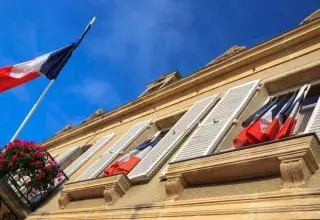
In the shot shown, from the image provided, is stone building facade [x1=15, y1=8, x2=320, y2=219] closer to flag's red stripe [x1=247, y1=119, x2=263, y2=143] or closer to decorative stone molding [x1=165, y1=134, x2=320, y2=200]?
decorative stone molding [x1=165, y1=134, x2=320, y2=200]

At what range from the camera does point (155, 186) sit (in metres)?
5.57

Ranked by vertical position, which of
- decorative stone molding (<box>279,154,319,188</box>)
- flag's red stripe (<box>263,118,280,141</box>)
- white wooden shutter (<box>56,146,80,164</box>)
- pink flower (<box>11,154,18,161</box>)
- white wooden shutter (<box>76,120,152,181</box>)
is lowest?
decorative stone molding (<box>279,154,319,188</box>)

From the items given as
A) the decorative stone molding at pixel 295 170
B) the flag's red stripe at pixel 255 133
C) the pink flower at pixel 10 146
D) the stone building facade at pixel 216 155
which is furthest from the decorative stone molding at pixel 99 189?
the decorative stone molding at pixel 295 170

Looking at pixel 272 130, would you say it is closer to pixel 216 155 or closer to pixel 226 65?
pixel 216 155

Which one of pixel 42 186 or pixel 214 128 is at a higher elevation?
pixel 42 186

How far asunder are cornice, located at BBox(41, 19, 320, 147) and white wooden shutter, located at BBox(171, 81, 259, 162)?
3.39ft

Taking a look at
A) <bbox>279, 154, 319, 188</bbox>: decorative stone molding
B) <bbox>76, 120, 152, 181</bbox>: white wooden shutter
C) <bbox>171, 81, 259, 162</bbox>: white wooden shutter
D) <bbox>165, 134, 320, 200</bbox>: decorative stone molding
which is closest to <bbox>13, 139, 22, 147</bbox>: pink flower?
<bbox>76, 120, 152, 181</bbox>: white wooden shutter

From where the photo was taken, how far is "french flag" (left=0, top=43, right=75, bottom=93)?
948 centimetres

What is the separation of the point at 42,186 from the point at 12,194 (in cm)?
77

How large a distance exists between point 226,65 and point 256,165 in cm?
410

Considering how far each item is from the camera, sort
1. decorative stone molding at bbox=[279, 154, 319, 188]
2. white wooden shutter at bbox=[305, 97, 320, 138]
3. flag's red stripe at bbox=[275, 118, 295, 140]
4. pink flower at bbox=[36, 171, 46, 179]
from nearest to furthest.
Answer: decorative stone molding at bbox=[279, 154, 319, 188] < white wooden shutter at bbox=[305, 97, 320, 138] < flag's red stripe at bbox=[275, 118, 295, 140] < pink flower at bbox=[36, 171, 46, 179]

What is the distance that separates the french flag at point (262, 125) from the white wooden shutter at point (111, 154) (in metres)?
3.55

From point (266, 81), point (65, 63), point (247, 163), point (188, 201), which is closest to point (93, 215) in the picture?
point (188, 201)

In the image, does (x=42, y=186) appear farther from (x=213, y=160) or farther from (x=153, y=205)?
(x=213, y=160)
